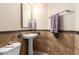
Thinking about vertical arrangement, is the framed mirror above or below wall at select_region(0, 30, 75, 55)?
above

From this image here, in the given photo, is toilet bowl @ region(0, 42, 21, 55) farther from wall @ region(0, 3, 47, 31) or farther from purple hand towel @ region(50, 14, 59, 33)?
purple hand towel @ region(50, 14, 59, 33)

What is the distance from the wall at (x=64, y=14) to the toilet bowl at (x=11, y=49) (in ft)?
2.04

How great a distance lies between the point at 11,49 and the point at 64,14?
89cm

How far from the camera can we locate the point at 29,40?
6.42 ft

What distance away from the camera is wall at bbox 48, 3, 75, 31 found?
1.93m

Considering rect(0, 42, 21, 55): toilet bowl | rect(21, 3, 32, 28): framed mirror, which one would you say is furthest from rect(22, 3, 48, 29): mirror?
rect(0, 42, 21, 55): toilet bowl

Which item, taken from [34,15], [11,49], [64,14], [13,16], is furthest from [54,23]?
[11,49]

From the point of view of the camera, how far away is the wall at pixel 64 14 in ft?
6.32

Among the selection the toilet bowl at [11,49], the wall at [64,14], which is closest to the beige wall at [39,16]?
the wall at [64,14]

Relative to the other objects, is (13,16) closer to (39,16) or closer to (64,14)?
(39,16)

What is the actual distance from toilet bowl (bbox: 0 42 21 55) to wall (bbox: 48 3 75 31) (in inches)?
24.4

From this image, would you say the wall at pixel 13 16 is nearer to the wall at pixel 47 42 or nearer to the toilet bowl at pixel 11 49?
the wall at pixel 47 42

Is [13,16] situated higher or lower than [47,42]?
higher

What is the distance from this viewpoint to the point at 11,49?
6.19ft
